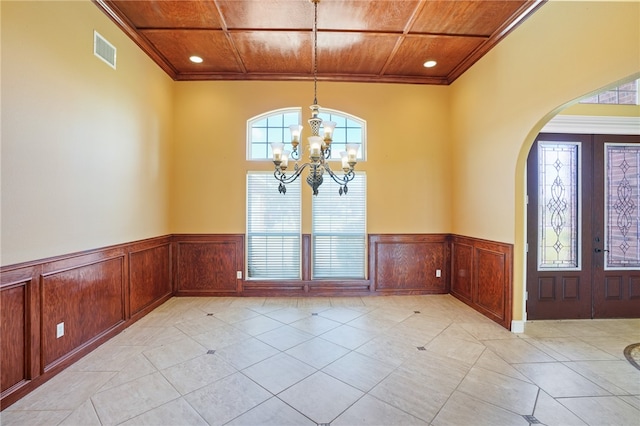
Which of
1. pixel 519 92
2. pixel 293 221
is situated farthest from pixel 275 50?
pixel 519 92

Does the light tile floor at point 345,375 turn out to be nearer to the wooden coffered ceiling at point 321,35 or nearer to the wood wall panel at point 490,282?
the wood wall panel at point 490,282

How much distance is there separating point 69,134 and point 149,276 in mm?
2155

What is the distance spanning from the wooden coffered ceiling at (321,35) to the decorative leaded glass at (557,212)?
1784 millimetres

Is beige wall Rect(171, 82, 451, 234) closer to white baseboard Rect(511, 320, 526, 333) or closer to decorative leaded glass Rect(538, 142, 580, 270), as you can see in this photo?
decorative leaded glass Rect(538, 142, 580, 270)

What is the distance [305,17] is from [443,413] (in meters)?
4.11

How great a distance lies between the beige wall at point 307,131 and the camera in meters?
4.63

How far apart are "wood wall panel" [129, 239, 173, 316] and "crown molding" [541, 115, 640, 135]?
571cm

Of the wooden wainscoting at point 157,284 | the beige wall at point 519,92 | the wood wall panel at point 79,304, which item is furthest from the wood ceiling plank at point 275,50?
the wood wall panel at point 79,304

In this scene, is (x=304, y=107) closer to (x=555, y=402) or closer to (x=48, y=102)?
(x=48, y=102)

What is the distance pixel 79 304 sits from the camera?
274 cm

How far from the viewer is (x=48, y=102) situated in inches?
93.4

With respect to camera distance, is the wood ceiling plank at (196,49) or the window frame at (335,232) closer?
the wood ceiling plank at (196,49)

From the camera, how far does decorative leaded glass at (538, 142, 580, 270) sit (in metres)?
3.61

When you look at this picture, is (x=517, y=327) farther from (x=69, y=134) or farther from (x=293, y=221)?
(x=69, y=134)
